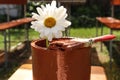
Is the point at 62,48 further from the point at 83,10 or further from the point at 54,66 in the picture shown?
the point at 83,10

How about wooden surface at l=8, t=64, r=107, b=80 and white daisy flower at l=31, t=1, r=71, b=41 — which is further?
wooden surface at l=8, t=64, r=107, b=80

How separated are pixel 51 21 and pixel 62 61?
0.15 meters

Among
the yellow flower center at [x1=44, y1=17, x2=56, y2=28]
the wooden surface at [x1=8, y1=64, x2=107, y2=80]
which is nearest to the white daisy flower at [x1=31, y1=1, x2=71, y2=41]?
the yellow flower center at [x1=44, y1=17, x2=56, y2=28]

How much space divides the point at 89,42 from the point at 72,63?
0.10m

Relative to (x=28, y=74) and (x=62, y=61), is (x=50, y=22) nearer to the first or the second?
(x=62, y=61)

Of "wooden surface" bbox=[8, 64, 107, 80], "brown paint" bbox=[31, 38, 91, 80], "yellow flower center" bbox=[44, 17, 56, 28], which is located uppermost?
"yellow flower center" bbox=[44, 17, 56, 28]

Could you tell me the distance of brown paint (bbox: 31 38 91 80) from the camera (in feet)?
3.79

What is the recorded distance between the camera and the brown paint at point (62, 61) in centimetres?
116

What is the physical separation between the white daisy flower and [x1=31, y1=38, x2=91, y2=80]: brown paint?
7cm

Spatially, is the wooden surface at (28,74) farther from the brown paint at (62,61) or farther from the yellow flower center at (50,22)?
the yellow flower center at (50,22)

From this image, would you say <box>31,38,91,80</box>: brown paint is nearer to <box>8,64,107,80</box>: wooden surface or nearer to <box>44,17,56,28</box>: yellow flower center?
<box>44,17,56,28</box>: yellow flower center

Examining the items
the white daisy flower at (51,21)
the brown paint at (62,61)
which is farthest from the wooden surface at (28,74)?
the white daisy flower at (51,21)

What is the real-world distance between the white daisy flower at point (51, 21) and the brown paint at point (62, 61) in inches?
2.6

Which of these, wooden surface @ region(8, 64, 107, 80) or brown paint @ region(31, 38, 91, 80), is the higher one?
brown paint @ region(31, 38, 91, 80)
